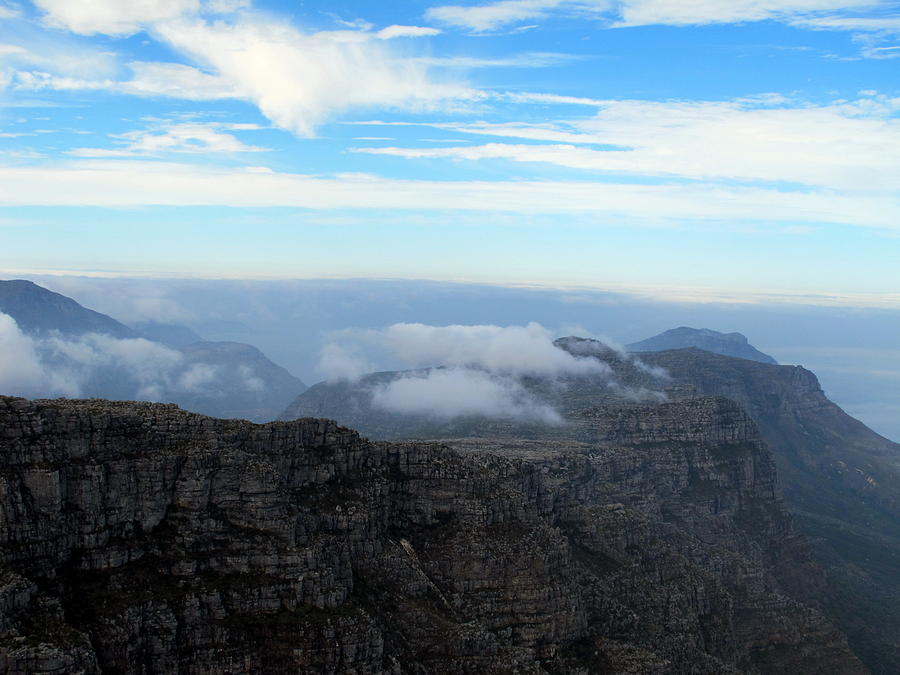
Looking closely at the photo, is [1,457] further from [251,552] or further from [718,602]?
[718,602]

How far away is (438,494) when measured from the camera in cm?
14638

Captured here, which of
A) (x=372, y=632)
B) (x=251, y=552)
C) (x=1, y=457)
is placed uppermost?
(x=1, y=457)

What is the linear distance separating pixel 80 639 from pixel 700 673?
329 feet

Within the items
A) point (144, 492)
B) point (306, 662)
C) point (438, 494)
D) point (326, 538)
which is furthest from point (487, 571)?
point (144, 492)

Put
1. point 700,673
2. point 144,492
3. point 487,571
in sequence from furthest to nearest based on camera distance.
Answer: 1. point 700,673
2. point 487,571
3. point 144,492

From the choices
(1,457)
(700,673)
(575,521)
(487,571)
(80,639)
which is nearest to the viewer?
(80,639)

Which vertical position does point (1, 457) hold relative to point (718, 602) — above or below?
above

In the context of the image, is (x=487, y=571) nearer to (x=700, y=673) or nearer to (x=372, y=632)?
(x=372, y=632)

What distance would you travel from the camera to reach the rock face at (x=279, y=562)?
101438 millimetres

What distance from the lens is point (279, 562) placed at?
375 feet

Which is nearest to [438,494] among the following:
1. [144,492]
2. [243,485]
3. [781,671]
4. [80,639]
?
[243,485]

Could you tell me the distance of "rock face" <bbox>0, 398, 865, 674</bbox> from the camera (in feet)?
333

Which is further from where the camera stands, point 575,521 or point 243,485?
point 575,521

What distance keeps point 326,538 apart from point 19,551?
3609 centimetres
